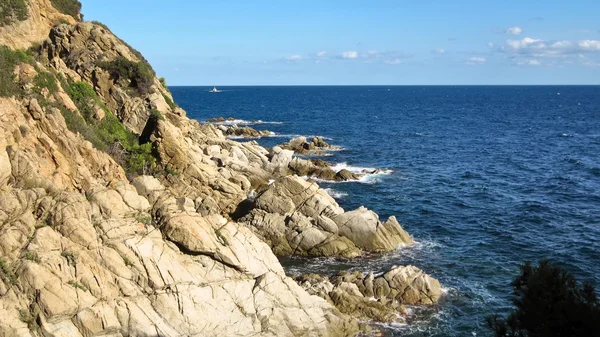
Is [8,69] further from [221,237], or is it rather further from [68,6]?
[68,6]

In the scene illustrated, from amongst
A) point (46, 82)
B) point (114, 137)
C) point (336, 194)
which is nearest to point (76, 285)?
point (46, 82)

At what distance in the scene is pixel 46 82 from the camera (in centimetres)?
3509

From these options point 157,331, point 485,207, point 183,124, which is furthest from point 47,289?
point 485,207

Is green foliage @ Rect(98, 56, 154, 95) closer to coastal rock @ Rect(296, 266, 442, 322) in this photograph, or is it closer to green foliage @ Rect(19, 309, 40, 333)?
coastal rock @ Rect(296, 266, 442, 322)

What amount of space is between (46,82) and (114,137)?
9070 millimetres

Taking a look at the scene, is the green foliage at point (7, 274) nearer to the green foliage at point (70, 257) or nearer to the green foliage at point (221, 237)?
the green foliage at point (70, 257)

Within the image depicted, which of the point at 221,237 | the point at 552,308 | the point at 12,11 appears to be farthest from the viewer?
the point at 12,11

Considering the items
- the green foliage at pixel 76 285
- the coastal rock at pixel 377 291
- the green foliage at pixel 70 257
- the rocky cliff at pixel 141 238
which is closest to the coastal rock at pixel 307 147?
the rocky cliff at pixel 141 238

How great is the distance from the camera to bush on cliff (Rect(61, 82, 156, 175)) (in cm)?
4072

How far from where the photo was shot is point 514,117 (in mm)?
151625

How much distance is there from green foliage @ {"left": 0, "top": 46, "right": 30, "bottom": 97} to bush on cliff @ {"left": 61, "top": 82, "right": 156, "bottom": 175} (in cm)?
593

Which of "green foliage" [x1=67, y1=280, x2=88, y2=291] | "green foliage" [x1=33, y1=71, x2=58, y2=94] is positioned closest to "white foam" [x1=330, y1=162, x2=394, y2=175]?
"green foliage" [x1=33, y1=71, x2=58, y2=94]

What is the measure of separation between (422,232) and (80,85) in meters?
32.2

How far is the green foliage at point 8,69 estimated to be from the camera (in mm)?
31141
